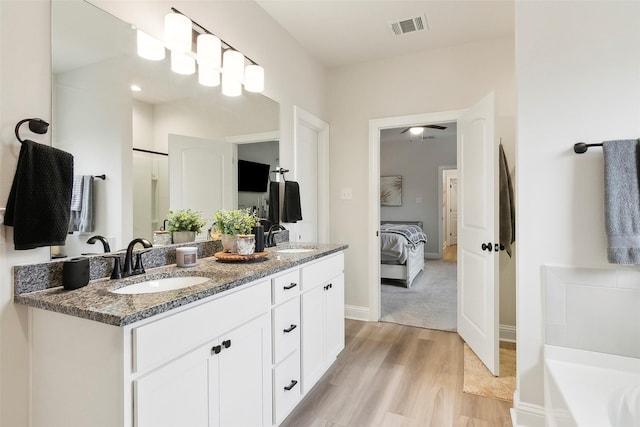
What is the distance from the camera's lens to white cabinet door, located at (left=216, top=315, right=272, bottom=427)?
4.43ft

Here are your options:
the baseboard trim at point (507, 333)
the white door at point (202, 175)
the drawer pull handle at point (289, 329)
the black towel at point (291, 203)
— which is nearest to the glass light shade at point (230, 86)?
the white door at point (202, 175)

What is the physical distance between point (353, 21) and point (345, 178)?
1.49m

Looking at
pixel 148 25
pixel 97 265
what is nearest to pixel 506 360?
pixel 97 265

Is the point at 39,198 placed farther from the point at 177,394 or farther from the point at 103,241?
the point at 177,394

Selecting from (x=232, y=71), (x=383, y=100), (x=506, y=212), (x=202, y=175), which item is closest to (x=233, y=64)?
(x=232, y=71)

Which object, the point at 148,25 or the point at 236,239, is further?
the point at 236,239

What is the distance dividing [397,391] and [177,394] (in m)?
1.54

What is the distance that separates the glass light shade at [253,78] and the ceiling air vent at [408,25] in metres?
1.24

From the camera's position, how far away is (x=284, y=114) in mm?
2865

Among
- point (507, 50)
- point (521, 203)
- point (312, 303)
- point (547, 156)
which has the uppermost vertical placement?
point (507, 50)

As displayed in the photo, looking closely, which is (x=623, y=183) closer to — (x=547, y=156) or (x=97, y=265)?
(x=547, y=156)

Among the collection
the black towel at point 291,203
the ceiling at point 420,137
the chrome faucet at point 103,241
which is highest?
the ceiling at point 420,137

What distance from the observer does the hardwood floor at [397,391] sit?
1895mm

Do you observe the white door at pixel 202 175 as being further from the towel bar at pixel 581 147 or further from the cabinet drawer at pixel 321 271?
the towel bar at pixel 581 147
